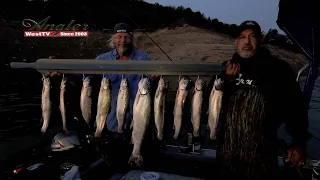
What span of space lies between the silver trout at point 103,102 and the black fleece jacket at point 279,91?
1863mm

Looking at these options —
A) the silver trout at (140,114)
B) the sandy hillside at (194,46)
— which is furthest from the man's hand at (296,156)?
the sandy hillside at (194,46)

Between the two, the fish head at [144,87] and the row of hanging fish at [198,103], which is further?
the fish head at [144,87]

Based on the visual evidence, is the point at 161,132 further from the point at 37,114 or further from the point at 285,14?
the point at 37,114

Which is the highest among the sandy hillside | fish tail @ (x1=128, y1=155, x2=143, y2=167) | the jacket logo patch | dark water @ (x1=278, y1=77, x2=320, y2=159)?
the sandy hillside

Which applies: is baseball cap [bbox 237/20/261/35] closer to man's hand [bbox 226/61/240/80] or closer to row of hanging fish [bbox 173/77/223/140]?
man's hand [bbox 226/61/240/80]

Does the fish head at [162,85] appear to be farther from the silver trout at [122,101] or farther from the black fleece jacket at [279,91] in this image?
the black fleece jacket at [279,91]

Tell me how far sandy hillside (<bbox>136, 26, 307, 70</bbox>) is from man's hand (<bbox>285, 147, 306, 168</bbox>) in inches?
796

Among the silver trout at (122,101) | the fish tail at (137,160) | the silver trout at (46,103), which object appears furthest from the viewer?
the silver trout at (46,103)

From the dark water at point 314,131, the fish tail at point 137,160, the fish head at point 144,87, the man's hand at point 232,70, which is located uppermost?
the man's hand at point 232,70

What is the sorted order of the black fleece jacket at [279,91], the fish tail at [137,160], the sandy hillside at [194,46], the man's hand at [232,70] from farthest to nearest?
the sandy hillside at [194,46], the fish tail at [137,160], the man's hand at [232,70], the black fleece jacket at [279,91]

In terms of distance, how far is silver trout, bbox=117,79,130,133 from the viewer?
413 cm

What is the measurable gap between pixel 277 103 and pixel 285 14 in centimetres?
169

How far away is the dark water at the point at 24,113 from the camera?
39.2ft

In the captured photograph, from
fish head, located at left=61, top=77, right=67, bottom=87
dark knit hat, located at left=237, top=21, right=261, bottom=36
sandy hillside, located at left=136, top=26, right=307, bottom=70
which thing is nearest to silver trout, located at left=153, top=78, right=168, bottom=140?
dark knit hat, located at left=237, top=21, right=261, bottom=36
